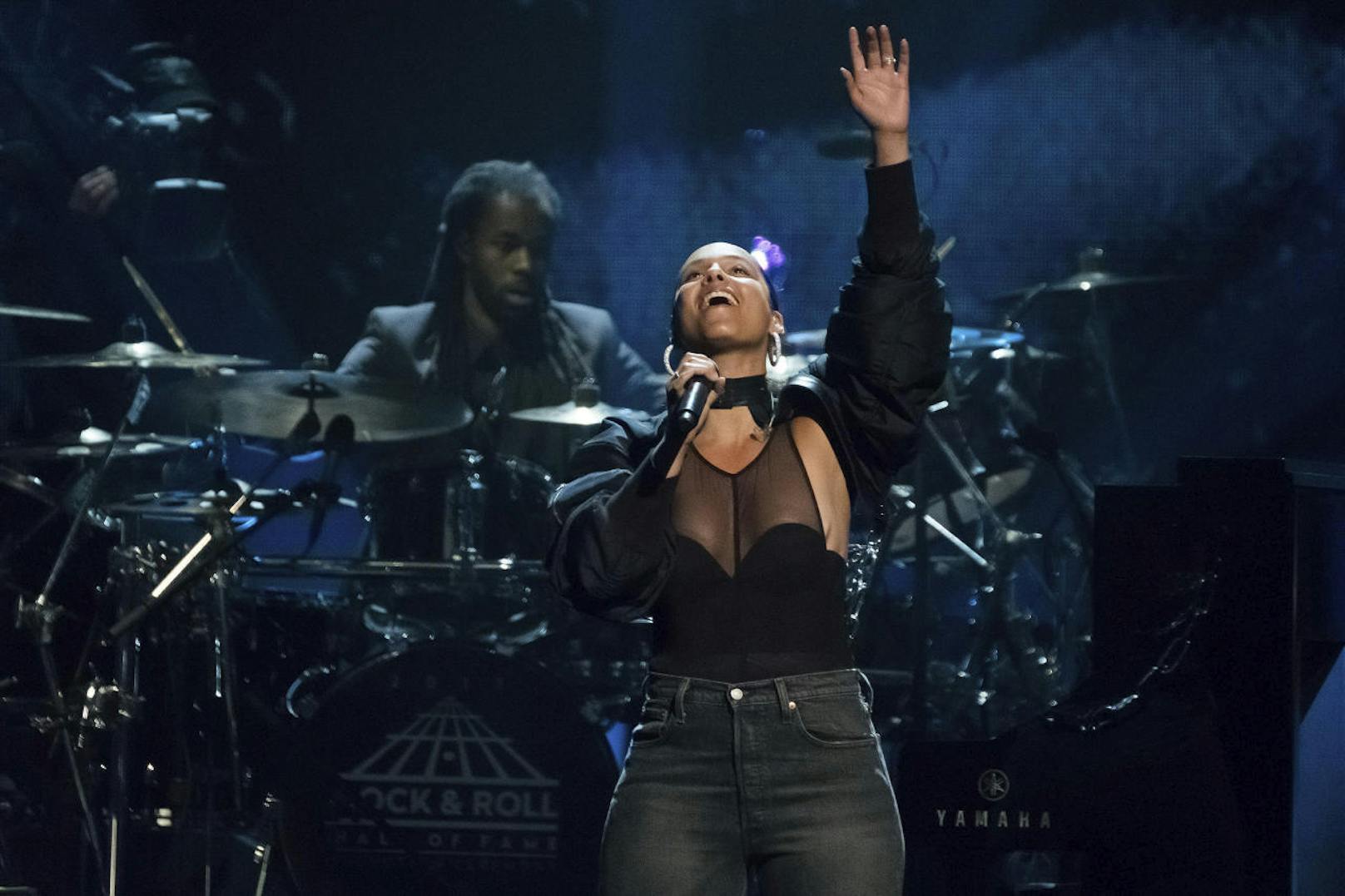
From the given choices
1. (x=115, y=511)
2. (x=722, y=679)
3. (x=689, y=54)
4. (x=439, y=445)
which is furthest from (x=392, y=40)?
(x=722, y=679)

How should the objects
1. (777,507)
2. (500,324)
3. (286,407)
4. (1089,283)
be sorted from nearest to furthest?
(777,507)
(286,407)
(1089,283)
(500,324)

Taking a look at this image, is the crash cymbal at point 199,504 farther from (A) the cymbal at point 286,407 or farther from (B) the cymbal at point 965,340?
(B) the cymbal at point 965,340

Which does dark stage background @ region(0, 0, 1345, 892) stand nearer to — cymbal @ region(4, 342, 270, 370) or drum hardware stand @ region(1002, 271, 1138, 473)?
drum hardware stand @ region(1002, 271, 1138, 473)

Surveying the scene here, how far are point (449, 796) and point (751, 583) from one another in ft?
9.78

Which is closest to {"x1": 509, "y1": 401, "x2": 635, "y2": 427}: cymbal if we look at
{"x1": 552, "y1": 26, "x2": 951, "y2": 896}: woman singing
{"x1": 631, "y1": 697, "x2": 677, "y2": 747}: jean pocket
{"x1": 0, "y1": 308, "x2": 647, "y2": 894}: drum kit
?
{"x1": 0, "y1": 308, "x2": 647, "y2": 894}: drum kit

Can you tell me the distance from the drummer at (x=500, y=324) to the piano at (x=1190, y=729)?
2735mm

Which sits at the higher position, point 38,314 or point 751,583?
point 38,314

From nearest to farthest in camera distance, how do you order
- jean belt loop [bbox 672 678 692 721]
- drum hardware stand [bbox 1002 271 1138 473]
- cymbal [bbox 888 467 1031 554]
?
jean belt loop [bbox 672 678 692 721], cymbal [bbox 888 467 1031 554], drum hardware stand [bbox 1002 271 1138 473]

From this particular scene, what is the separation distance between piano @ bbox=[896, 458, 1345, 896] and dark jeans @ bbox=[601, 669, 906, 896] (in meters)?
1.01

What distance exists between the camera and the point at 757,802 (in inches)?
81.4

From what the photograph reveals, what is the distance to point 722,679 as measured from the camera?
2.13m

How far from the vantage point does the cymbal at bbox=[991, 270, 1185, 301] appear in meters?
5.68

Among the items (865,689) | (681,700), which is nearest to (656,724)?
(681,700)

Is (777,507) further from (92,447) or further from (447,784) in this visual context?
(92,447)
